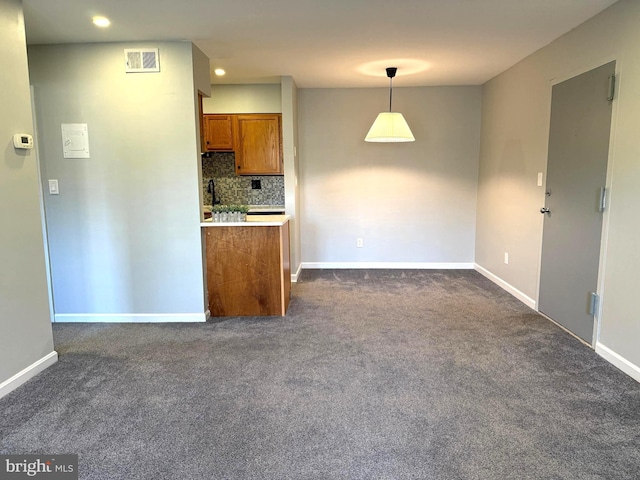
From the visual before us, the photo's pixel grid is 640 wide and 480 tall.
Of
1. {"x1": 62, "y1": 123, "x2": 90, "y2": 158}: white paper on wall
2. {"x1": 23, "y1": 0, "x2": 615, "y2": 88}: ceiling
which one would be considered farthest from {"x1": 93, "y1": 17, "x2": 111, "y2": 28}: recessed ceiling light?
{"x1": 62, "y1": 123, "x2": 90, "y2": 158}: white paper on wall

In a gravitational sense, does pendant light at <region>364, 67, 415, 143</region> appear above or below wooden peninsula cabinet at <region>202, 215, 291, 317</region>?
above

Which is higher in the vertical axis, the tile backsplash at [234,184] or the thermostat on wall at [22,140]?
the thermostat on wall at [22,140]

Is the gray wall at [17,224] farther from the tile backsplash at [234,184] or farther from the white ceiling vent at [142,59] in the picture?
the tile backsplash at [234,184]

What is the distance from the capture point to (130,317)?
3.75m

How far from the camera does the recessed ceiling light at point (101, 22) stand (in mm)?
2900

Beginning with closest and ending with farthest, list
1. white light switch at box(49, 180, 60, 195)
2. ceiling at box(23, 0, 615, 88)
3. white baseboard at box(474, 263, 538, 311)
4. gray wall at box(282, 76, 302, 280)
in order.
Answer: ceiling at box(23, 0, 615, 88)
white light switch at box(49, 180, 60, 195)
white baseboard at box(474, 263, 538, 311)
gray wall at box(282, 76, 302, 280)

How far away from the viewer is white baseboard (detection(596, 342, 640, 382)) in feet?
8.31

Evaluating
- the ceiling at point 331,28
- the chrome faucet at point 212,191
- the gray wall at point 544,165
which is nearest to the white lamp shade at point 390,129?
the ceiling at point 331,28

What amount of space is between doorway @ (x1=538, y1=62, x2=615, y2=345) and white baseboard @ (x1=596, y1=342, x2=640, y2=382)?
0.15 metres

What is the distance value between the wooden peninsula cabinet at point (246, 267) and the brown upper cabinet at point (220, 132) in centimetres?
192

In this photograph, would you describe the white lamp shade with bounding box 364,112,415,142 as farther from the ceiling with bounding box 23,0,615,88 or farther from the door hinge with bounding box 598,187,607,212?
the door hinge with bounding box 598,187,607,212

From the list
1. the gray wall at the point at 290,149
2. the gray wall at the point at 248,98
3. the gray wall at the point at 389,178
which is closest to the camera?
the gray wall at the point at 290,149

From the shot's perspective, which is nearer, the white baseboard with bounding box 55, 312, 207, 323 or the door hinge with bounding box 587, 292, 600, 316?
the door hinge with bounding box 587, 292, 600, 316

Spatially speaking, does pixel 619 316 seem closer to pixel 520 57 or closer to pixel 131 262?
pixel 520 57
